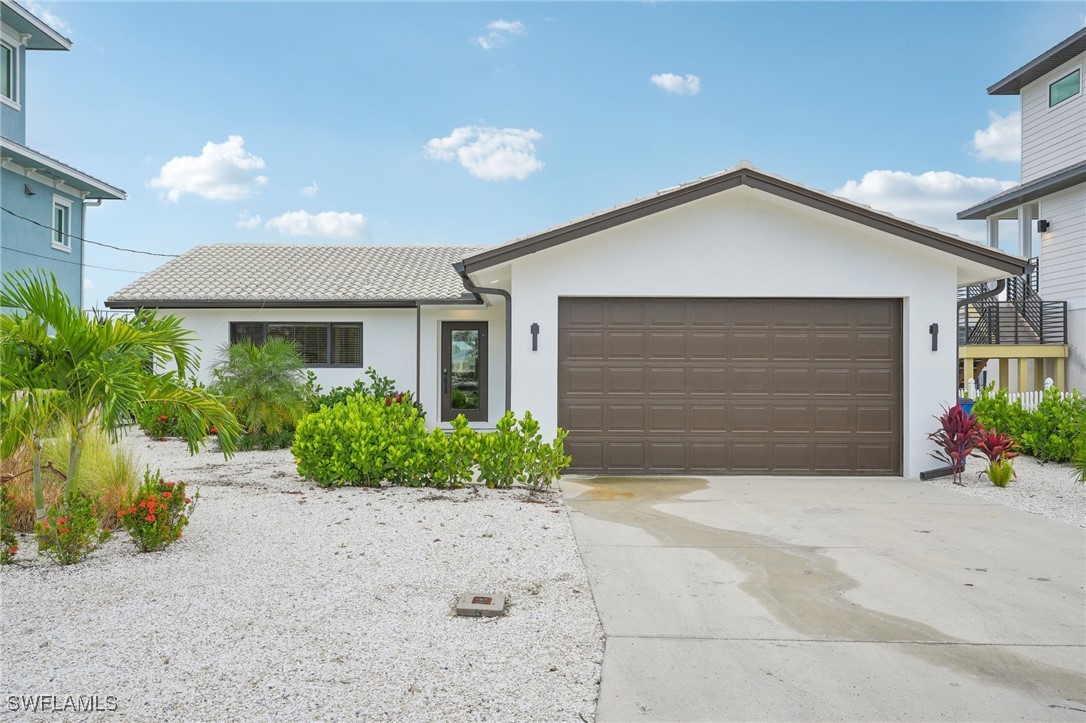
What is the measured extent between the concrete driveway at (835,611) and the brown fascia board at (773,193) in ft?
11.6

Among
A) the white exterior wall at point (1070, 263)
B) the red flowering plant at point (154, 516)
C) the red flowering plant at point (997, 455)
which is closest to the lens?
the red flowering plant at point (154, 516)

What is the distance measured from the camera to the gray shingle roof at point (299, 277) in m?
14.5

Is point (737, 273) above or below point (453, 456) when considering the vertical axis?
above

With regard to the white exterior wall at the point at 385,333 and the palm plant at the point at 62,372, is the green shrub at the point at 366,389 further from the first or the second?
the palm plant at the point at 62,372

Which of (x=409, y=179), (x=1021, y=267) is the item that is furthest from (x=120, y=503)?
(x=409, y=179)

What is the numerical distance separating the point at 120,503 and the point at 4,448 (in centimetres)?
115

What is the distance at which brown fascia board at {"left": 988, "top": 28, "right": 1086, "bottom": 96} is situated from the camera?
1809 cm

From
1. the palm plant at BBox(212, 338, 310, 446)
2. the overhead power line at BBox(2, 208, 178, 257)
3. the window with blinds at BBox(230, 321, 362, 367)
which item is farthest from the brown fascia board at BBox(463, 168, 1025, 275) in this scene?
the overhead power line at BBox(2, 208, 178, 257)

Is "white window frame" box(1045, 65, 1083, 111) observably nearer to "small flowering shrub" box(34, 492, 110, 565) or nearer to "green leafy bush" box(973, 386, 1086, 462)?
"green leafy bush" box(973, 386, 1086, 462)

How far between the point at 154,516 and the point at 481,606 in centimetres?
289

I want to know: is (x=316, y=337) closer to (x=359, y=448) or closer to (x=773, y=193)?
(x=359, y=448)

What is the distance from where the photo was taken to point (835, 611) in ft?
14.4

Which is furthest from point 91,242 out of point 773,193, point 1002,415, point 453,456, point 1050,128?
point 1050,128

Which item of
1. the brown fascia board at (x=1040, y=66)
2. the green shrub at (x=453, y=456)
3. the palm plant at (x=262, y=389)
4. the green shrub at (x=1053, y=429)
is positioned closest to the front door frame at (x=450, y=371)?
the palm plant at (x=262, y=389)
